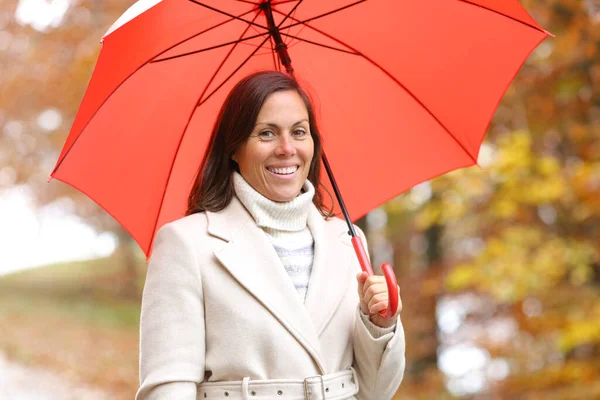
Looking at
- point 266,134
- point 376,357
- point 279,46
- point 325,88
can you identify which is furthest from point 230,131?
point 376,357

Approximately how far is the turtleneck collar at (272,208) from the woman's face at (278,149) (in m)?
0.02

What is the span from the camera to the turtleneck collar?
8.07 feet

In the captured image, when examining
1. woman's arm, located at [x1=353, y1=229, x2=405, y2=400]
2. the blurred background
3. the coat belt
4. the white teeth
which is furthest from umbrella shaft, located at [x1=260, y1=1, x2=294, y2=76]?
the blurred background

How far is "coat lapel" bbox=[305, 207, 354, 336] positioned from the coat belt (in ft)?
0.48

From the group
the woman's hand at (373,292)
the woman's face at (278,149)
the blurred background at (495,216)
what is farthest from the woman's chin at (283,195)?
the blurred background at (495,216)

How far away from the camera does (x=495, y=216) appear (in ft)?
24.4

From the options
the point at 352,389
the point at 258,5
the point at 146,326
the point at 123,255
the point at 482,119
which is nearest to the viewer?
the point at 146,326

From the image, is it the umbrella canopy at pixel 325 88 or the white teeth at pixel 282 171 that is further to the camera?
the umbrella canopy at pixel 325 88

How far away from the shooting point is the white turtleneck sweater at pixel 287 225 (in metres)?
2.46

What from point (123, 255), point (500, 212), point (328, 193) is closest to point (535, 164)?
point (500, 212)

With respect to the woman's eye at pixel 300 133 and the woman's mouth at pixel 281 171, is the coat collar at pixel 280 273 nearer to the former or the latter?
the woman's mouth at pixel 281 171

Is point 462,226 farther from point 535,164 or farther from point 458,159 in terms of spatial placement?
point 458,159

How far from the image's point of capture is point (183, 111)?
2838 mm

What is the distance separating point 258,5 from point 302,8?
0.59 ft
